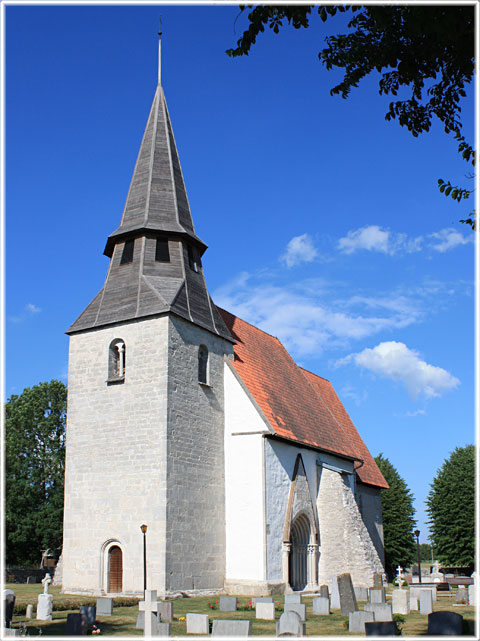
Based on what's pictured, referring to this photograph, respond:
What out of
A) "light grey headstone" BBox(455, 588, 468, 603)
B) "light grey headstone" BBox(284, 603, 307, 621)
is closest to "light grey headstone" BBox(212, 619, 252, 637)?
"light grey headstone" BBox(284, 603, 307, 621)

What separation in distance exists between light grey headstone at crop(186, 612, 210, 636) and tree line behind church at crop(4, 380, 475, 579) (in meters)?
29.6

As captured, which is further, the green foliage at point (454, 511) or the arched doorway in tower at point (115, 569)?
the green foliage at point (454, 511)

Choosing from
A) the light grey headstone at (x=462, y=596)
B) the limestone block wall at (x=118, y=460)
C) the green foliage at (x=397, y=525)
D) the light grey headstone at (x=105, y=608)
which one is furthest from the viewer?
the green foliage at (x=397, y=525)

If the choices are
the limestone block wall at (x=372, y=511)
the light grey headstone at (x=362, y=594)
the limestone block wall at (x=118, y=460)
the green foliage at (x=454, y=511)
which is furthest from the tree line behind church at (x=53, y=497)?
the light grey headstone at (x=362, y=594)

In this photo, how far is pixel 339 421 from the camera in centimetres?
3753

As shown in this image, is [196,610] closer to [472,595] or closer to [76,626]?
[76,626]

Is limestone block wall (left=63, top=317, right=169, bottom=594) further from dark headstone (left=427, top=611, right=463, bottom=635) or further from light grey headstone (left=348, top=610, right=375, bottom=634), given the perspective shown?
dark headstone (left=427, top=611, right=463, bottom=635)

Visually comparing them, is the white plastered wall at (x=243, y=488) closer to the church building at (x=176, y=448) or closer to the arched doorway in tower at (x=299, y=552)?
the church building at (x=176, y=448)

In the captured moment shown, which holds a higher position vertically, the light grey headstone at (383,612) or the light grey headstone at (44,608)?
the light grey headstone at (383,612)

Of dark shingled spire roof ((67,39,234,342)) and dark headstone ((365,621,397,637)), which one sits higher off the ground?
dark shingled spire roof ((67,39,234,342))

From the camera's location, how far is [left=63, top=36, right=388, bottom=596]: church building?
864 inches

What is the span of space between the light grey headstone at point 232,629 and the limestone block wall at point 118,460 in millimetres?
8663

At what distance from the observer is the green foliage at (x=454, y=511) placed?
43219 millimetres

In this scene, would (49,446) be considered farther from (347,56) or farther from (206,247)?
(347,56)
